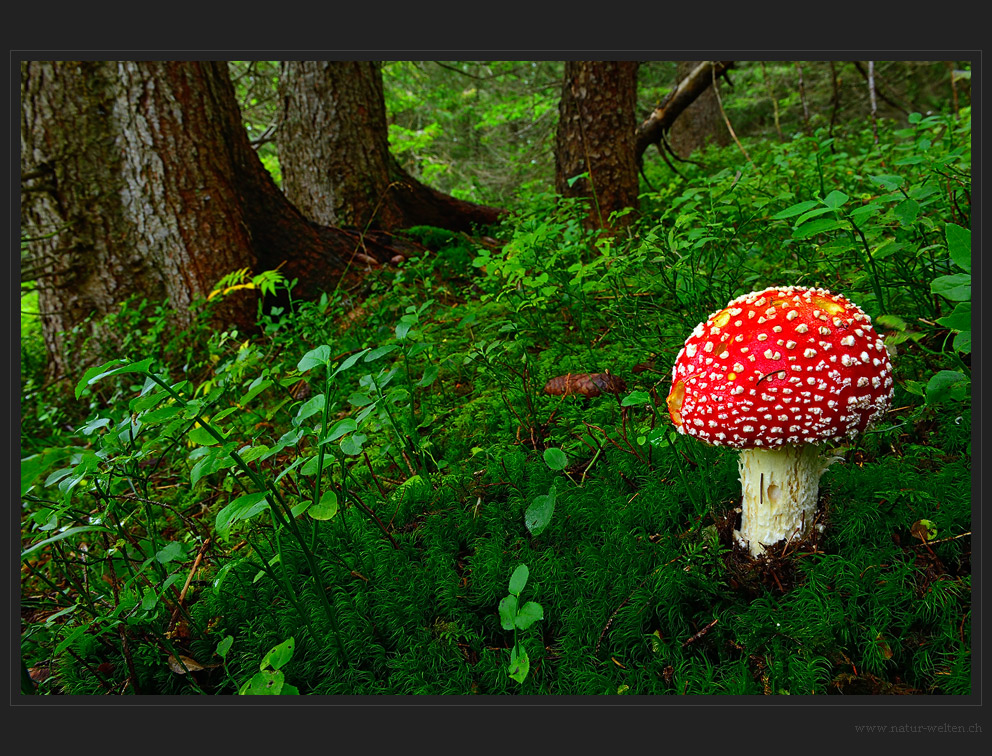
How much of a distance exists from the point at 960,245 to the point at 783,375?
52 cm

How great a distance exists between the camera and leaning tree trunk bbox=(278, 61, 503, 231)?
5.46m

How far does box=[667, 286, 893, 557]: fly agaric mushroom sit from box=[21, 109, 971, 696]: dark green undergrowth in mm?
187

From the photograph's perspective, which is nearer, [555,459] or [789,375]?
[789,375]

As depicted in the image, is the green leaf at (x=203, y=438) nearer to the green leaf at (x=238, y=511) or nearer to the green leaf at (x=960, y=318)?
the green leaf at (x=238, y=511)

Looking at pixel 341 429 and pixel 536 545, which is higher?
pixel 341 429

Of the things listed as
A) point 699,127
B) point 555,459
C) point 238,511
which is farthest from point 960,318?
point 699,127

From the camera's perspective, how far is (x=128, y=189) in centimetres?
391

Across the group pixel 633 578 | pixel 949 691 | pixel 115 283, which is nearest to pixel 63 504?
pixel 633 578

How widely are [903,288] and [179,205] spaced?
4.47 metres

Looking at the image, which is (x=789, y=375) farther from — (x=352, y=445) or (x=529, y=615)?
(x=352, y=445)

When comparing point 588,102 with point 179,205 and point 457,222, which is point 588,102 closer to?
point 457,222

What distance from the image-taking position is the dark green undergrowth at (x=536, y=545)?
1.62 meters

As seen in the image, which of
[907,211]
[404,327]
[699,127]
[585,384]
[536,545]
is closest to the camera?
[907,211]

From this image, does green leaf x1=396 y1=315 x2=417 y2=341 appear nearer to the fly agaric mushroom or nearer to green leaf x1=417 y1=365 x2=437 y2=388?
green leaf x1=417 y1=365 x2=437 y2=388
